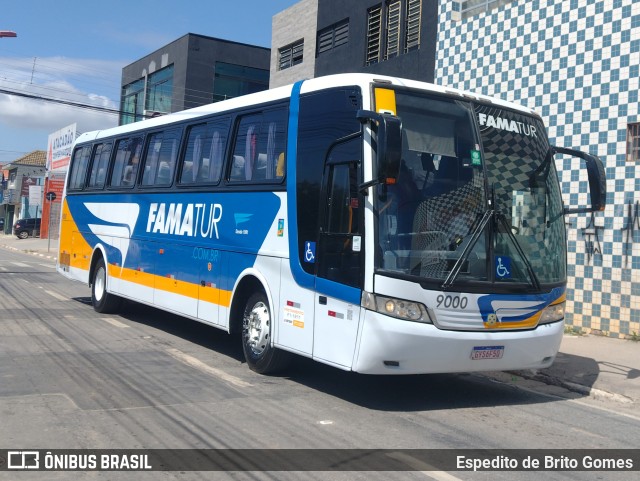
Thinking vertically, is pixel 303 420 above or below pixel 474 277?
below

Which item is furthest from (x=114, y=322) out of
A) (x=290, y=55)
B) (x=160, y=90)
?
(x=160, y=90)

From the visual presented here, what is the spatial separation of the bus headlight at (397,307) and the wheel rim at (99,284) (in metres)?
8.55

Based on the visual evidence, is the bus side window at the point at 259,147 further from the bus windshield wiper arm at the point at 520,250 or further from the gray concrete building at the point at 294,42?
the gray concrete building at the point at 294,42

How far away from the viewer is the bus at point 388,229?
23.0 ft

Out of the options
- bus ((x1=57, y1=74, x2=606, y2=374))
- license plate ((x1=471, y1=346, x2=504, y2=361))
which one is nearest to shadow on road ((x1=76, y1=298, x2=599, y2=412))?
bus ((x1=57, y1=74, x2=606, y2=374))

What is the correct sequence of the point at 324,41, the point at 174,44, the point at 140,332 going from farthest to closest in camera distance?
the point at 174,44 → the point at 324,41 → the point at 140,332

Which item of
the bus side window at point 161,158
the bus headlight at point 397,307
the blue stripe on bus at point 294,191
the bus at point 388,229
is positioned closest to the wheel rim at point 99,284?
the bus side window at point 161,158

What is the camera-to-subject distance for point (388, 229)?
23.1ft

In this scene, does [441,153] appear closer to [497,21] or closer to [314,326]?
[314,326]

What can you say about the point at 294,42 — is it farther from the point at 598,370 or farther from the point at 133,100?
the point at 133,100

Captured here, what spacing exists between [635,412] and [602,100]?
6345mm

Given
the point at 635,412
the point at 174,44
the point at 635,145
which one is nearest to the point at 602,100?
the point at 635,145

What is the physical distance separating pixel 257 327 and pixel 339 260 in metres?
1.97

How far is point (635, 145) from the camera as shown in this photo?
12.1 m
